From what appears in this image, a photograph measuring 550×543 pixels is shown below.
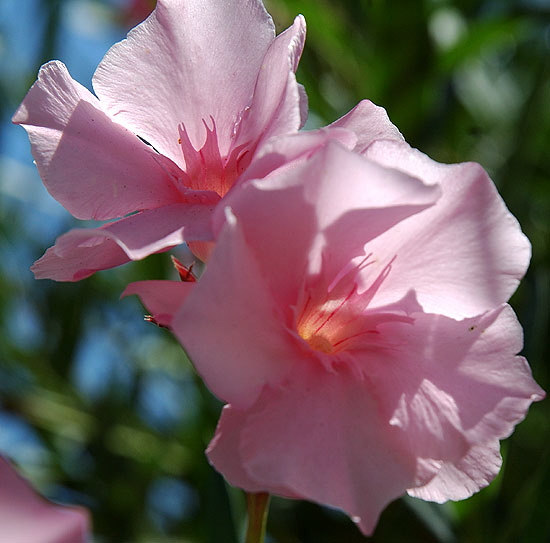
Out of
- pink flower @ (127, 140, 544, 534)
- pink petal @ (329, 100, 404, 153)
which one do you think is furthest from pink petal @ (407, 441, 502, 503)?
pink petal @ (329, 100, 404, 153)

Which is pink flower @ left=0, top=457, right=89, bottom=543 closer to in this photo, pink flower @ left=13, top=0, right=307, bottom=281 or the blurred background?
pink flower @ left=13, top=0, right=307, bottom=281

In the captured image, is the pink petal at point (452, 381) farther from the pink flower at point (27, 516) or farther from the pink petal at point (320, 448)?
the pink flower at point (27, 516)

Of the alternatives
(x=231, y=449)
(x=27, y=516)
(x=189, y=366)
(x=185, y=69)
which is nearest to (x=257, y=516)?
(x=231, y=449)

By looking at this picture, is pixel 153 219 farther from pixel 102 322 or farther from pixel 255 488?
pixel 102 322

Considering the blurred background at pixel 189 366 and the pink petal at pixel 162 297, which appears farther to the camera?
the blurred background at pixel 189 366

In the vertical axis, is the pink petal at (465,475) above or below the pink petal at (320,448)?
below

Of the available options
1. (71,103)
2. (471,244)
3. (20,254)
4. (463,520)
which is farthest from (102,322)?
(471,244)

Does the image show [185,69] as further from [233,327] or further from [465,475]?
[465,475]

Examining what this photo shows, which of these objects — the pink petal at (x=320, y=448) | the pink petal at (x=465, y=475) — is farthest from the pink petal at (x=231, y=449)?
the pink petal at (x=465, y=475)
